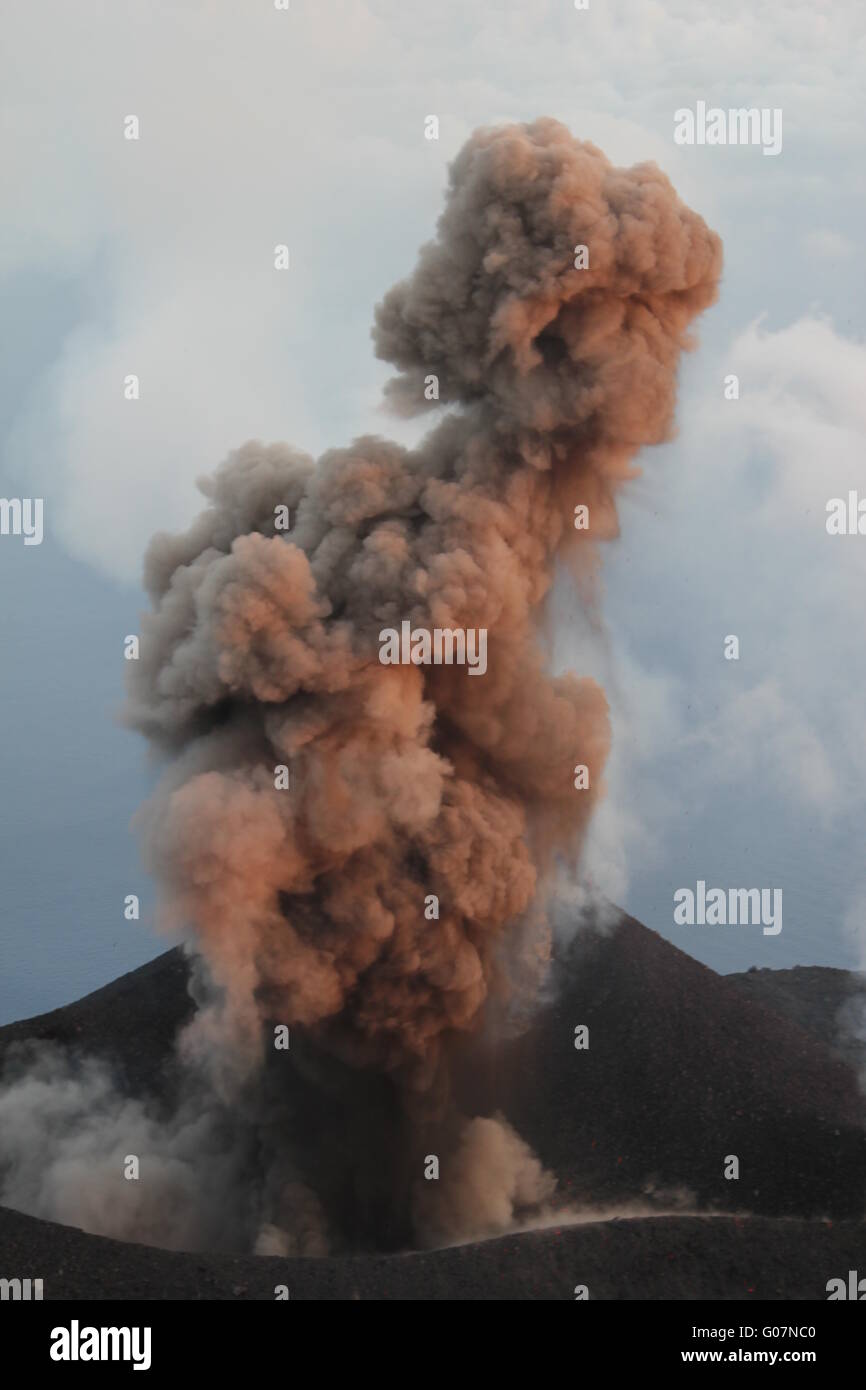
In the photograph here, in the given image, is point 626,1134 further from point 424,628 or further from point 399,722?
point 424,628

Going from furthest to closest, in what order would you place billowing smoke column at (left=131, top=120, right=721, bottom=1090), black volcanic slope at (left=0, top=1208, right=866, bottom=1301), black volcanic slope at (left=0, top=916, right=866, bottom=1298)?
billowing smoke column at (left=131, top=120, right=721, bottom=1090) < black volcanic slope at (left=0, top=916, right=866, bottom=1298) < black volcanic slope at (left=0, top=1208, right=866, bottom=1301)

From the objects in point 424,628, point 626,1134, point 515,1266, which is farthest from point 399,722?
point 626,1134

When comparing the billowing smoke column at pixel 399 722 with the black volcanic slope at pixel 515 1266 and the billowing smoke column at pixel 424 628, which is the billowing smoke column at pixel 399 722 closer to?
the billowing smoke column at pixel 424 628

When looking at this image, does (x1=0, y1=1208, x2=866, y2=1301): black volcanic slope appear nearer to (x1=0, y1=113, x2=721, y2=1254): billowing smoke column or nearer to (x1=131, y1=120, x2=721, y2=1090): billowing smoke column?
(x1=0, y1=113, x2=721, y2=1254): billowing smoke column

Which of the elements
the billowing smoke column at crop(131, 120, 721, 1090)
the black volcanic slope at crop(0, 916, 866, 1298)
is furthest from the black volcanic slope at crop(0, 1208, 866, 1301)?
the billowing smoke column at crop(131, 120, 721, 1090)

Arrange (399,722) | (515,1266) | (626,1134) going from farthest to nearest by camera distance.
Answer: (626,1134) → (399,722) → (515,1266)

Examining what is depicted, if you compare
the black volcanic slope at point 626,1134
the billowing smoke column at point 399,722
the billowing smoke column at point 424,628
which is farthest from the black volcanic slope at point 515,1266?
the billowing smoke column at point 424,628
